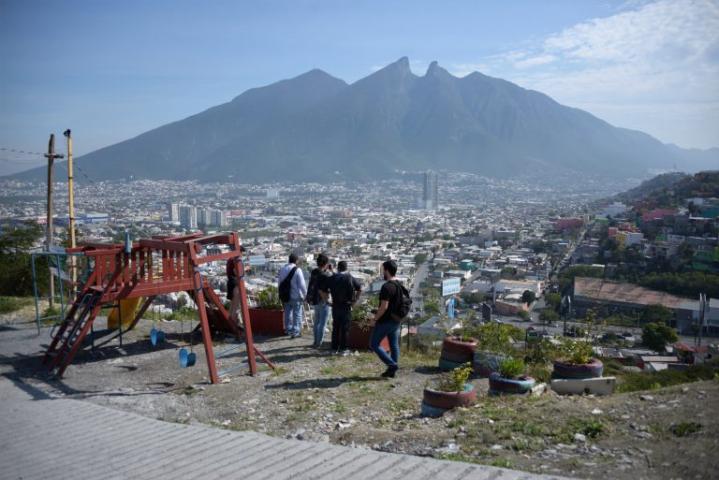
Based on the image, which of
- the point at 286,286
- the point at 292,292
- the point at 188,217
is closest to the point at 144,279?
the point at 286,286

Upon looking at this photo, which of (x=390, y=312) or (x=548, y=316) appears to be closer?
(x=390, y=312)

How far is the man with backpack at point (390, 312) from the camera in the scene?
7.23 m

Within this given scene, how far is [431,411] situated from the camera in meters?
5.77

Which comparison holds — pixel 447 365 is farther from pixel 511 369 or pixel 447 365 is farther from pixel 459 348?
pixel 511 369

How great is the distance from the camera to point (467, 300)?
21188 millimetres

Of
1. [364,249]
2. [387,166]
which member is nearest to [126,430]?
[364,249]

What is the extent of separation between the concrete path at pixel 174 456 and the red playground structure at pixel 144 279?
2.06m

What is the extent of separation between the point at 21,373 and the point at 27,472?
4270mm

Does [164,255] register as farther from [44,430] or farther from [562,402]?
[562,402]

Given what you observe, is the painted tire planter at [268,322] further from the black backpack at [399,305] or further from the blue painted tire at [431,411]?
the blue painted tire at [431,411]

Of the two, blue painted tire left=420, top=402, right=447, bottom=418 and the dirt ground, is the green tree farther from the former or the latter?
blue painted tire left=420, top=402, right=447, bottom=418

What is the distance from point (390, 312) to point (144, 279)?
385cm

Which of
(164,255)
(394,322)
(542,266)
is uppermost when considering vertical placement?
(164,255)

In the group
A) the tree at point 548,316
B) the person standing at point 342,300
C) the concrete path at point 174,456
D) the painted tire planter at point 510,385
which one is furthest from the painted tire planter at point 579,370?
the tree at point 548,316
